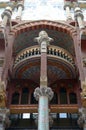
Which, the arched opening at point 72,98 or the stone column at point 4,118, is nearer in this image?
the stone column at point 4,118

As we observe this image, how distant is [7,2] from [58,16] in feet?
15.5

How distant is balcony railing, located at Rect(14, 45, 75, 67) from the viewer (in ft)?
54.7

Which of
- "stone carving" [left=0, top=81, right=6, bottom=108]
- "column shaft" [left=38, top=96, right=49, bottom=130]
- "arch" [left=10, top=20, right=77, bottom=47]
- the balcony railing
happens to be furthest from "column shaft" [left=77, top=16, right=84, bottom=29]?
"column shaft" [left=38, top=96, right=49, bottom=130]

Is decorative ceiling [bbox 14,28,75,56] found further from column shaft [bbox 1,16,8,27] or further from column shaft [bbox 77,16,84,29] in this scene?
column shaft [bbox 1,16,8,27]

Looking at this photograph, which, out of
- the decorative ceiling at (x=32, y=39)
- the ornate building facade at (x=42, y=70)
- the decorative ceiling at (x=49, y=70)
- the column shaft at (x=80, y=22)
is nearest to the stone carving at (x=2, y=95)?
the ornate building facade at (x=42, y=70)

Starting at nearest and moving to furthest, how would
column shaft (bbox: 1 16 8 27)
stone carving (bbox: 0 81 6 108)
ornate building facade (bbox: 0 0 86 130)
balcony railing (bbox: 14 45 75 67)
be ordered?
stone carving (bbox: 0 81 6 108)
ornate building facade (bbox: 0 0 86 130)
column shaft (bbox: 1 16 8 27)
balcony railing (bbox: 14 45 75 67)

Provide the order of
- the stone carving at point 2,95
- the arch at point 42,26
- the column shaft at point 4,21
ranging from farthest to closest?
the arch at point 42,26
the column shaft at point 4,21
the stone carving at point 2,95

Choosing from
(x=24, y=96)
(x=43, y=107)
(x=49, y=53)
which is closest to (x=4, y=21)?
(x=49, y=53)

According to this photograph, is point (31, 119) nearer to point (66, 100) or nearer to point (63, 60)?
point (66, 100)

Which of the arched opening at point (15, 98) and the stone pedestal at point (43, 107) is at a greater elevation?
the arched opening at point (15, 98)

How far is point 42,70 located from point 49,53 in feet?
12.0

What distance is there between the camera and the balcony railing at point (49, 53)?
16667mm

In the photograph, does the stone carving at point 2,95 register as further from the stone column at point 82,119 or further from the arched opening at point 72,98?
the arched opening at point 72,98

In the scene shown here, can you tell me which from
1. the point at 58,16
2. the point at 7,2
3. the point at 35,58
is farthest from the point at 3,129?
the point at 7,2
